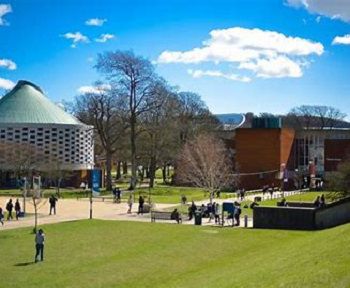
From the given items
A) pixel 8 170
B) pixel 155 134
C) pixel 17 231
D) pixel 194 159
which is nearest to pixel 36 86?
pixel 8 170

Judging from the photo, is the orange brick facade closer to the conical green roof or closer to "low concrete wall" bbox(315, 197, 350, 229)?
the conical green roof

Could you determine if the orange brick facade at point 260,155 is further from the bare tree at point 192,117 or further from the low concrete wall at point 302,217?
the low concrete wall at point 302,217

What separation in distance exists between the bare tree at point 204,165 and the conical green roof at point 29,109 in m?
21.8

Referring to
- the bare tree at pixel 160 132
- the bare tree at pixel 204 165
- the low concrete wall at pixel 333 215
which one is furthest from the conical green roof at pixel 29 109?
the low concrete wall at pixel 333 215

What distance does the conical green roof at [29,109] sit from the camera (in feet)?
260

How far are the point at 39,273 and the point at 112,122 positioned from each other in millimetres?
49753

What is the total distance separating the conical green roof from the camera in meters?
79.3

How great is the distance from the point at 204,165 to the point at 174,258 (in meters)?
31.0

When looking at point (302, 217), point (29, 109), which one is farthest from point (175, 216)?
point (29, 109)

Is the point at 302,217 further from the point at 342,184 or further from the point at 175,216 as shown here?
the point at 342,184

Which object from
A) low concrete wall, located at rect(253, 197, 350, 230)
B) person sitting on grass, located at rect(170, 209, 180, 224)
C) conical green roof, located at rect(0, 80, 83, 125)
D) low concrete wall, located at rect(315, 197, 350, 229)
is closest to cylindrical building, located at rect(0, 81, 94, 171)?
conical green roof, located at rect(0, 80, 83, 125)

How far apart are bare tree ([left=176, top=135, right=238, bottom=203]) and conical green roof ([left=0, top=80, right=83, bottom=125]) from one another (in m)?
21.8

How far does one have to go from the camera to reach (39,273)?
2028 centimetres

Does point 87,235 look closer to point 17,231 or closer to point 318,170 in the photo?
point 17,231
